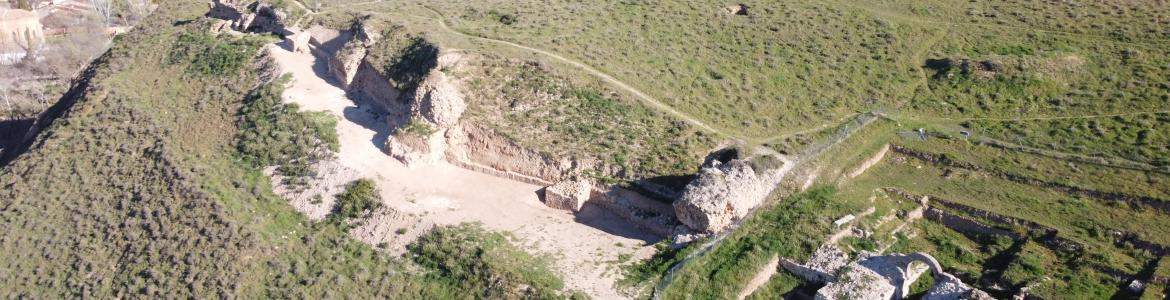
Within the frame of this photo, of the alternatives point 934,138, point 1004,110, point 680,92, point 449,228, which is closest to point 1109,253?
point 934,138

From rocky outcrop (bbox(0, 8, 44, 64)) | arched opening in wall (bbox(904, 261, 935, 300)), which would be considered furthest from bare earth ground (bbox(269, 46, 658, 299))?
rocky outcrop (bbox(0, 8, 44, 64))

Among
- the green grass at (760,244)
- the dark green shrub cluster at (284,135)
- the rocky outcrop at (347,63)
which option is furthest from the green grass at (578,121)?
the rocky outcrop at (347,63)

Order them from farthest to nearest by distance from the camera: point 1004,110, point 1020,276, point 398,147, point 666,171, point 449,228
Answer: point 1004,110
point 398,147
point 666,171
point 449,228
point 1020,276

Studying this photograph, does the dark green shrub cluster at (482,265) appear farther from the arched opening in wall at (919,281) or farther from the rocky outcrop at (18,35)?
the rocky outcrop at (18,35)

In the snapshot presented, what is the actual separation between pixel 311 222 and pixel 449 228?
257 inches

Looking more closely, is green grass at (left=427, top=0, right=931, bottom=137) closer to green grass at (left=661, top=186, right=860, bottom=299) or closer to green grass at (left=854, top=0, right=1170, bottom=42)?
green grass at (left=854, top=0, right=1170, bottom=42)

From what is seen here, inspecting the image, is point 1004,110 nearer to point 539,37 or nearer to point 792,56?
point 792,56

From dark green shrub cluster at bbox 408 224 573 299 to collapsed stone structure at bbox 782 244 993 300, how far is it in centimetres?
945

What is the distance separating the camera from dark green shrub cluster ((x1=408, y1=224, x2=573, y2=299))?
3077 cm

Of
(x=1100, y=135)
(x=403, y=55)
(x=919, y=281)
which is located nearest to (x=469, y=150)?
(x=403, y=55)

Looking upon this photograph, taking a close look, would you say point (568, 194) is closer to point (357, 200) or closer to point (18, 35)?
point (357, 200)

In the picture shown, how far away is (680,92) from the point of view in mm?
45062

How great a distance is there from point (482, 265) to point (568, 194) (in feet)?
20.6

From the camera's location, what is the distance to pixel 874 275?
1211 inches
